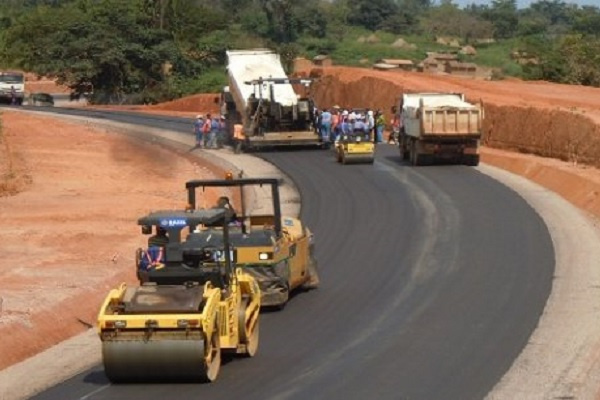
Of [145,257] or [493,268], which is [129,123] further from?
[145,257]

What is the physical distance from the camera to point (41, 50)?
331ft

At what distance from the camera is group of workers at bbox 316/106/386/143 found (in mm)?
48875

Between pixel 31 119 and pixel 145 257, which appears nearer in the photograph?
pixel 145 257

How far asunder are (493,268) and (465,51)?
109 meters

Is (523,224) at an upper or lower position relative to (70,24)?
lower

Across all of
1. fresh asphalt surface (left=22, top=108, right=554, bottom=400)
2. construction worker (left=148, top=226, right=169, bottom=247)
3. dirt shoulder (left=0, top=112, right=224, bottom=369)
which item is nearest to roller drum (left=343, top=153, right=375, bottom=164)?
dirt shoulder (left=0, top=112, right=224, bottom=369)

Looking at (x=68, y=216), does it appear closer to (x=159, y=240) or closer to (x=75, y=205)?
(x=75, y=205)

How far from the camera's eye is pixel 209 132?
180ft

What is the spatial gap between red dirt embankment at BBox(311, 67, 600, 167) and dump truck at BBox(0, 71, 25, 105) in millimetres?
25197

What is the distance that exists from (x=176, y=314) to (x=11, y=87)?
77767 millimetres

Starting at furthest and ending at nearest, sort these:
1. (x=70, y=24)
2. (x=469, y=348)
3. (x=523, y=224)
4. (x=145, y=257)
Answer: (x=70, y=24) < (x=523, y=224) < (x=469, y=348) < (x=145, y=257)

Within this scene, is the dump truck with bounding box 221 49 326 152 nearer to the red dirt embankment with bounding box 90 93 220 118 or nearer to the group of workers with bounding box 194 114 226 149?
the group of workers with bounding box 194 114 226 149

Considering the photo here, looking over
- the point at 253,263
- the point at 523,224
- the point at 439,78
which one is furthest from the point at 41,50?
the point at 253,263

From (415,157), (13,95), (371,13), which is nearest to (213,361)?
A: (415,157)
